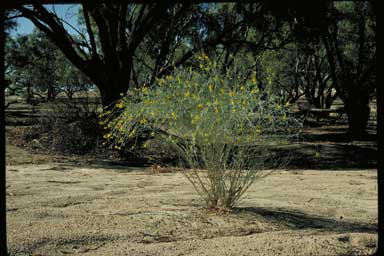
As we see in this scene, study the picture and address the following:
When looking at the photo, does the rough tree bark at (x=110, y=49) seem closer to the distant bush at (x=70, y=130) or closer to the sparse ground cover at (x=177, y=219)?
the distant bush at (x=70, y=130)

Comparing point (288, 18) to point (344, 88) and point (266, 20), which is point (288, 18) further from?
point (344, 88)

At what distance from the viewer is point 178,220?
3.91 m

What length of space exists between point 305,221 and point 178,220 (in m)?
1.18

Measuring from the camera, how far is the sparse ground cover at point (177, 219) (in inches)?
127

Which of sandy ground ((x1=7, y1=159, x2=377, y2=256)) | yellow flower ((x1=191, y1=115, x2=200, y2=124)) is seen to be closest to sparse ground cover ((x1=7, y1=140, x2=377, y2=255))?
sandy ground ((x1=7, y1=159, x2=377, y2=256))

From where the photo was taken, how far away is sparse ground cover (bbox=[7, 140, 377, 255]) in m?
3.21

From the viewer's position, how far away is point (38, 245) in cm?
327

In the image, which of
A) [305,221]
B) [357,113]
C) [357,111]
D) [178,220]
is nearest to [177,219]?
[178,220]

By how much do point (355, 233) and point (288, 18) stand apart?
823cm

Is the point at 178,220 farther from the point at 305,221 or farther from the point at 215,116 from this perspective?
the point at 305,221

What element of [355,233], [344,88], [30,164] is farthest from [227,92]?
[344,88]

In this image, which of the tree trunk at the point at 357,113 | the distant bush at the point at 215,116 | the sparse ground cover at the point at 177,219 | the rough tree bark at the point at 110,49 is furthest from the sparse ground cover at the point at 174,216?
the tree trunk at the point at 357,113

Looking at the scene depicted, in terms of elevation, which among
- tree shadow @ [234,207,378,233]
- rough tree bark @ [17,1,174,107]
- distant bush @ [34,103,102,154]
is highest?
rough tree bark @ [17,1,174,107]

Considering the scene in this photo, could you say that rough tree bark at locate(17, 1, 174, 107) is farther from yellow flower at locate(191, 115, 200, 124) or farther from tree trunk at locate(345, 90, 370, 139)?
tree trunk at locate(345, 90, 370, 139)
